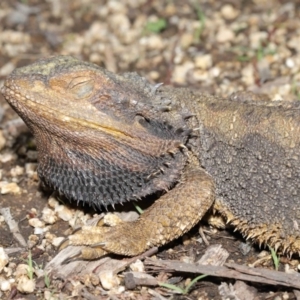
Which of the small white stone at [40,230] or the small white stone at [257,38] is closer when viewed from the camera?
the small white stone at [40,230]

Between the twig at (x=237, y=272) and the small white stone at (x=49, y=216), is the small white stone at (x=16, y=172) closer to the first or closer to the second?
the small white stone at (x=49, y=216)

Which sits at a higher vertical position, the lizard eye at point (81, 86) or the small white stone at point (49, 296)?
the lizard eye at point (81, 86)

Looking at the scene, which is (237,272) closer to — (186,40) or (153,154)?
(153,154)

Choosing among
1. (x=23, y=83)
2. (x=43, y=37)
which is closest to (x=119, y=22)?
(x=43, y=37)

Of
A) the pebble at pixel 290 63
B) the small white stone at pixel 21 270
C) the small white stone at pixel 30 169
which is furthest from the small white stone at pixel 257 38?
the small white stone at pixel 21 270

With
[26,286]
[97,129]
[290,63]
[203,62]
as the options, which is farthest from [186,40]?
[26,286]

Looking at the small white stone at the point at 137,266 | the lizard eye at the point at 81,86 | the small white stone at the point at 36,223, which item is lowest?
the small white stone at the point at 137,266

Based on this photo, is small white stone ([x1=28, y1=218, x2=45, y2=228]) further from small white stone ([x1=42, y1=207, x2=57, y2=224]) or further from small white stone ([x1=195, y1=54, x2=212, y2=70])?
small white stone ([x1=195, y1=54, x2=212, y2=70])

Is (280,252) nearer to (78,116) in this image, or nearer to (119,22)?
(78,116)
